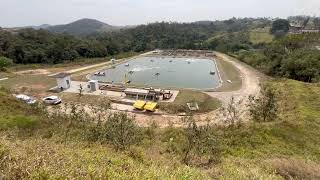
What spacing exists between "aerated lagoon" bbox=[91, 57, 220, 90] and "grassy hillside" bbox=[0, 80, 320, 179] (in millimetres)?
15284

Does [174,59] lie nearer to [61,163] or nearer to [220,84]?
[220,84]

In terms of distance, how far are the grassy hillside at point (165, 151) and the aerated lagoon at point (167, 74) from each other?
15.3m

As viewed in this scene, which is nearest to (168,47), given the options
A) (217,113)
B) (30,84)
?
(30,84)

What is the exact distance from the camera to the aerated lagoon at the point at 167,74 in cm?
4031

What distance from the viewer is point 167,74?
4825 cm

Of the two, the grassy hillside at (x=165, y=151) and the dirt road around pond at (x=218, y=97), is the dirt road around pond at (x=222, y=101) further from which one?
the grassy hillside at (x=165, y=151)

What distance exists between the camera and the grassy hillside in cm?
560

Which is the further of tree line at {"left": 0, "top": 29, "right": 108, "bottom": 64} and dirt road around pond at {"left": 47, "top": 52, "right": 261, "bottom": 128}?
tree line at {"left": 0, "top": 29, "right": 108, "bottom": 64}

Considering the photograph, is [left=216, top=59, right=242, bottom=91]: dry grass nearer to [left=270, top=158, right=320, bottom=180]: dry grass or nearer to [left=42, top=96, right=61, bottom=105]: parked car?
[left=42, top=96, right=61, bottom=105]: parked car

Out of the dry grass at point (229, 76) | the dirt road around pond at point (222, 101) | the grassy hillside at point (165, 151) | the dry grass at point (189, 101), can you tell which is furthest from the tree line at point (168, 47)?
the dry grass at point (189, 101)

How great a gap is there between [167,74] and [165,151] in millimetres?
36304

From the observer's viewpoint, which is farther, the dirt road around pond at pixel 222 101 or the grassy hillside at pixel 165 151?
the dirt road around pond at pixel 222 101

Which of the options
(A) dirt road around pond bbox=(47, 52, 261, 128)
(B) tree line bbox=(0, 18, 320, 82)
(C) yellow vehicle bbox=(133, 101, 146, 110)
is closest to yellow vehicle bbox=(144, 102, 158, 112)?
(C) yellow vehicle bbox=(133, 101, 146, 110)

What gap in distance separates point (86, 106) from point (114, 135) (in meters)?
17.1
